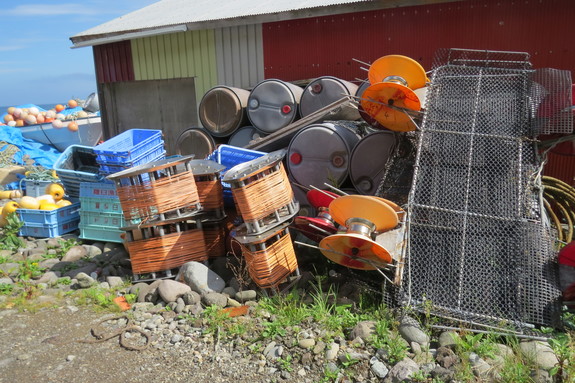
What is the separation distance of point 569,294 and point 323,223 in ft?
6.65

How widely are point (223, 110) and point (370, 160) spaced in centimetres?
296

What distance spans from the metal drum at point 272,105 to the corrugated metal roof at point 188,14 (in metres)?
1.52

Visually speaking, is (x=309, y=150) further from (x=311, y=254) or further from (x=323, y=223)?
(x=323, y=223)

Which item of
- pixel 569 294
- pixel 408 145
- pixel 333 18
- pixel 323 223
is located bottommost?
pixel 569 294

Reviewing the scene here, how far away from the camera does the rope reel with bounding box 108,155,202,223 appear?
4.70 metres

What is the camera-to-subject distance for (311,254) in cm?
521

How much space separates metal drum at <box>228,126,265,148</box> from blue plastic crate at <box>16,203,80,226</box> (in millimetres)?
2509

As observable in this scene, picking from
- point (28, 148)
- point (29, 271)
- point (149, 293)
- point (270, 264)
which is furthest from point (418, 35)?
point (28, 148)

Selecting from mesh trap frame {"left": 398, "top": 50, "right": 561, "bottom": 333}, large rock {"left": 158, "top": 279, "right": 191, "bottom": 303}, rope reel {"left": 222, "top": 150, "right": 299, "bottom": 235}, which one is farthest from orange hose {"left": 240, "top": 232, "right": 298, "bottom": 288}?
mesh trap frame {"left": 398, "top": 50, "right": 561, "bottom": 333}

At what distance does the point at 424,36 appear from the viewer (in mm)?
7113

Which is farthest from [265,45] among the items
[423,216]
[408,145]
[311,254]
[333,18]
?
[423,216]

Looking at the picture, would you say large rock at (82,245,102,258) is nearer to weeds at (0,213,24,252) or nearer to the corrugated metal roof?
weeds at (0,213,24,252)

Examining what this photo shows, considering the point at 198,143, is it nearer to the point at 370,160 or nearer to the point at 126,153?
the point at 126,153

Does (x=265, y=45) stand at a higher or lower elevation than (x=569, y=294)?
higher
